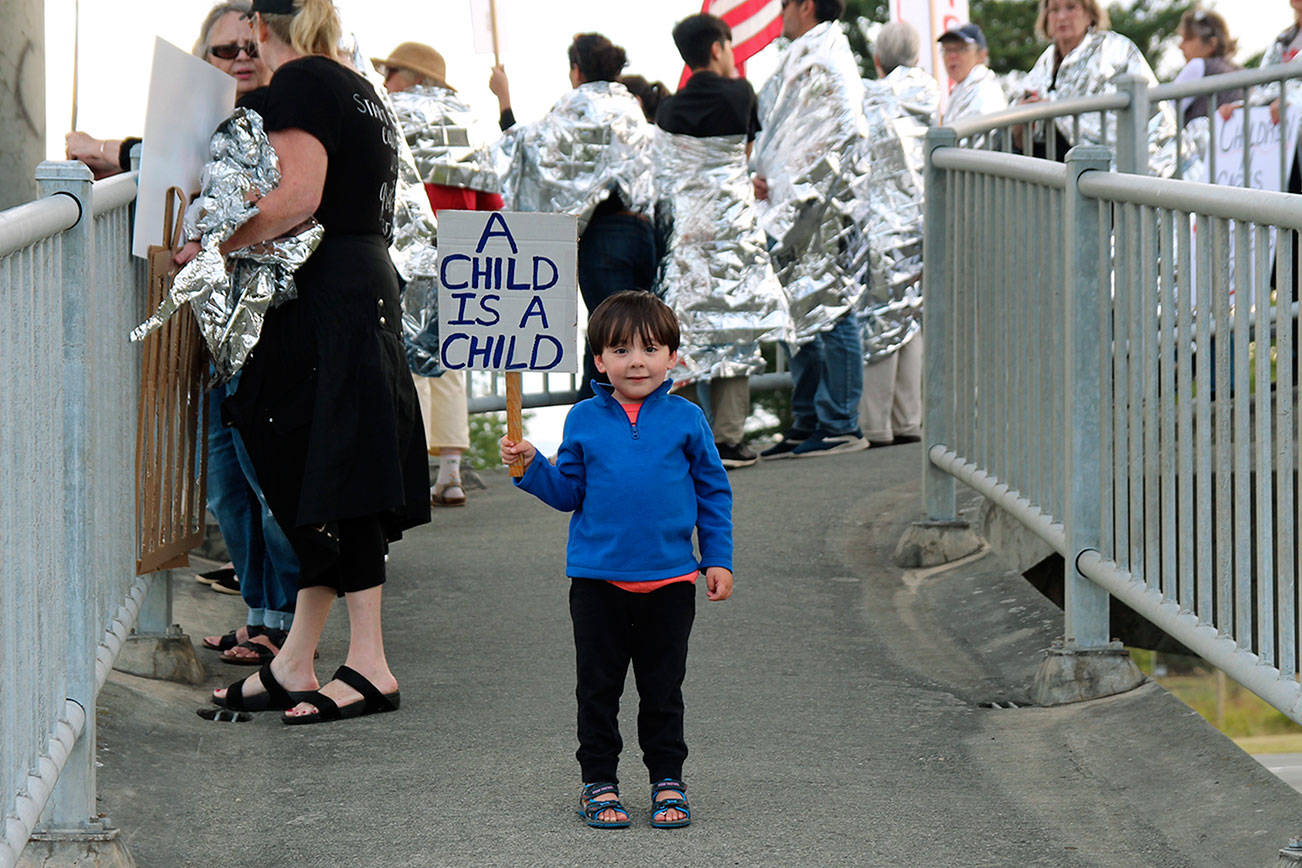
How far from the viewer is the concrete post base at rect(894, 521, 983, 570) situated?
6207mm

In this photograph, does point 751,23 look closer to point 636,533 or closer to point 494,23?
point 494,23

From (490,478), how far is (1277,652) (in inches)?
229

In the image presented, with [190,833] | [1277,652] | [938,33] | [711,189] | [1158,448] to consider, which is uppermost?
[938,33]

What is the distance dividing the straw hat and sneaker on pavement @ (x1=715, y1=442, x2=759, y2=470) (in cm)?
213

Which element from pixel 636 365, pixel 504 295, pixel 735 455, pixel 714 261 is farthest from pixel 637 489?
pixel 714 261

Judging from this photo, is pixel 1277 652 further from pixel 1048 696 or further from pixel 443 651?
pixel 443 651

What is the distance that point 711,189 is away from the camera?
8.38m

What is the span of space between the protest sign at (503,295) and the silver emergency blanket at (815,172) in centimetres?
482

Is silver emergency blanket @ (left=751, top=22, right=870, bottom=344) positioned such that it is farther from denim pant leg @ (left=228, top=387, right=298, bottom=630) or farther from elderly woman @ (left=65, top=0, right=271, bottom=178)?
denim pant leg @ (left=228, top=387, right=298, bottom=630)

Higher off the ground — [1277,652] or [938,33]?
[938,33]

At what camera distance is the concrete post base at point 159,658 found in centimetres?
496

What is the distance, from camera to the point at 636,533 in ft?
12.2

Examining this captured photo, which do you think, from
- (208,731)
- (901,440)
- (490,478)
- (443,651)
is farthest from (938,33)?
(208,731)

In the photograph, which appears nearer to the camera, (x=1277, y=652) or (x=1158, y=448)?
(x=1277, y=652)
